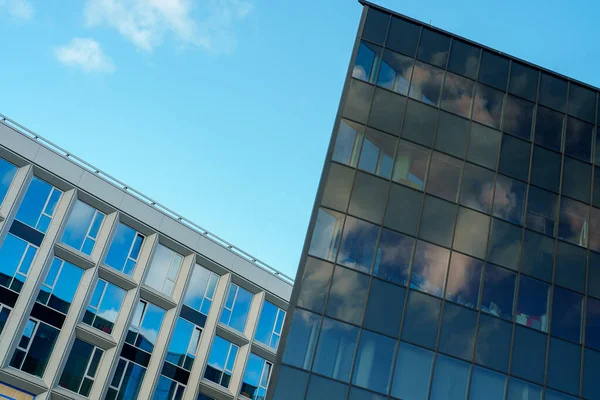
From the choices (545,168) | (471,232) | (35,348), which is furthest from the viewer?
(35,348)

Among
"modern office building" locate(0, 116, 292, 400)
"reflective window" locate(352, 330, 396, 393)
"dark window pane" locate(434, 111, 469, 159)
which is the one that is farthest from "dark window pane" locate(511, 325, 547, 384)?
"modern office building" locate(0, 116, 292, 400)

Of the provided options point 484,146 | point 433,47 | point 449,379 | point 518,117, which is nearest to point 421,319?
point 449,379

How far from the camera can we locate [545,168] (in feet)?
98.6

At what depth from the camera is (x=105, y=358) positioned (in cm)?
3856

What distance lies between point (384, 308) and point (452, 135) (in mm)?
7944

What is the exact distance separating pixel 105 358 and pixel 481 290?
2071 cm

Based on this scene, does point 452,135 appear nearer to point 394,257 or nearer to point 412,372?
point 394,257

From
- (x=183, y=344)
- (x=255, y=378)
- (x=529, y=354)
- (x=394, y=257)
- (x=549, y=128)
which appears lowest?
(x=529, y=354)

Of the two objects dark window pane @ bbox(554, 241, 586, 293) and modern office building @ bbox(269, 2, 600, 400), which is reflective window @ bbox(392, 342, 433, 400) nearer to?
modern office building @ bbox(269, 2, 600, 400)

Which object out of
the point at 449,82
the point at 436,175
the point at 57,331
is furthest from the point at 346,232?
the point at 57,331

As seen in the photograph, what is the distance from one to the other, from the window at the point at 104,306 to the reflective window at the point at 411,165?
18.6 m

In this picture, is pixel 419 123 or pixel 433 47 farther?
pixel 433 47

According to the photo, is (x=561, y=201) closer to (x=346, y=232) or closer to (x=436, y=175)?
(x=436, y=175)

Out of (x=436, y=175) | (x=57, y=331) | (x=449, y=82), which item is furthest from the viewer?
(x=57, y=331)
